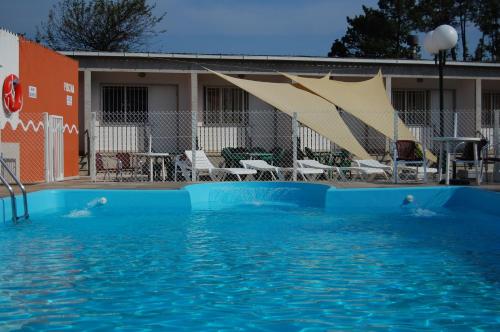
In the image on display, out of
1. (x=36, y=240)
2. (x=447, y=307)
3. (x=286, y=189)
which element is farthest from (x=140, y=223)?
(x=447, y=307)

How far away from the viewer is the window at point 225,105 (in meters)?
17.4

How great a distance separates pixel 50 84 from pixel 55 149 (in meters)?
1.46

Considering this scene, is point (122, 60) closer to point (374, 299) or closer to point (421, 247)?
point (421, 247)

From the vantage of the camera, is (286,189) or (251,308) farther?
(286,189)

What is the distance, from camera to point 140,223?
7.86 metres

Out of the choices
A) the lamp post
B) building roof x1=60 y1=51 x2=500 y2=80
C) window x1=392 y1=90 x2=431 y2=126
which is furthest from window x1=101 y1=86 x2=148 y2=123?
the lamp post

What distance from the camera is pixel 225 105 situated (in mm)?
17625

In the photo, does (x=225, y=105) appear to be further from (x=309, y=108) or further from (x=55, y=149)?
(x=55, y=149)

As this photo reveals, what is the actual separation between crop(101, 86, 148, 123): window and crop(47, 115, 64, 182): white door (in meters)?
4.43

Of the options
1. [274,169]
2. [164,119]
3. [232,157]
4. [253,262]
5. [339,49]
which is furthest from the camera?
[339,49]

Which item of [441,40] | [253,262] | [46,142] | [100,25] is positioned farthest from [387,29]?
[253,262]

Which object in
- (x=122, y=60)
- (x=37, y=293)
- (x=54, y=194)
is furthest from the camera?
(x=122, y=60)

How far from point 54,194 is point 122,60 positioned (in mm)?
7050

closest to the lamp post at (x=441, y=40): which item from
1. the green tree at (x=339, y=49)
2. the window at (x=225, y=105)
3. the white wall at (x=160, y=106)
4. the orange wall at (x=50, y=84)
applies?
the window at (x=225, y=105)
